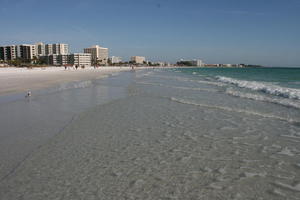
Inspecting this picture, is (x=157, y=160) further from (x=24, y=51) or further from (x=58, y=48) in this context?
(x=58, y=48)

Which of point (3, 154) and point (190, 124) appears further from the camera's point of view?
point (190, 124)

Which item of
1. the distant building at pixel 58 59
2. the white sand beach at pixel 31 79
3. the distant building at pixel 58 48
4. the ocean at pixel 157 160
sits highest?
the distant building at pixel 58 48

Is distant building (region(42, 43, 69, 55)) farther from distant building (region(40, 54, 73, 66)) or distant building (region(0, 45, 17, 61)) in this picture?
distant building (region(40, 54, 73, 66))

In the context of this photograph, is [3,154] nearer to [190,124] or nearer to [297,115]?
[190,124]

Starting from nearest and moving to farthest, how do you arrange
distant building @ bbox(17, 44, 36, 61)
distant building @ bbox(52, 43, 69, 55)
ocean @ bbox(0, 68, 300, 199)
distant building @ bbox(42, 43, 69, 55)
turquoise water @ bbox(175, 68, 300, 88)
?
ocean @ bbox(0, 68, 300, 199), turquoise water @ bbox(175, 68, 300, 88), distant building @ bbox(17, 44, 36, 61), distant building @ bbox(52, 43, 69, 55), distant building @ bbox(42, 43, 69, 55)

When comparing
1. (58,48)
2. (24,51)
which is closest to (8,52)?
(24,51)

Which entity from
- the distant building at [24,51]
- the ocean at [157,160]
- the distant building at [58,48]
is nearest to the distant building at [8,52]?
the distant building at [24,51]

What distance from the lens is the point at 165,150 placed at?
4559 mm

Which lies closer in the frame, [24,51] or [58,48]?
[24,51]

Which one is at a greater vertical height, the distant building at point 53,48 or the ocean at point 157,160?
the distant building at point 53,48

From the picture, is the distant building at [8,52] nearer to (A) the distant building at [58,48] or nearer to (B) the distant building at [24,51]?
(B) the distant building at [24,51]

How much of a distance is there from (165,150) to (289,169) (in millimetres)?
2137

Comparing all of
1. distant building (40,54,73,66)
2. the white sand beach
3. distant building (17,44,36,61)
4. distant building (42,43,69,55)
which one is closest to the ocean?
the white sand beach

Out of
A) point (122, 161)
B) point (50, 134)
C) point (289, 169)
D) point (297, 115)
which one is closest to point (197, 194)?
point (122, 161)
